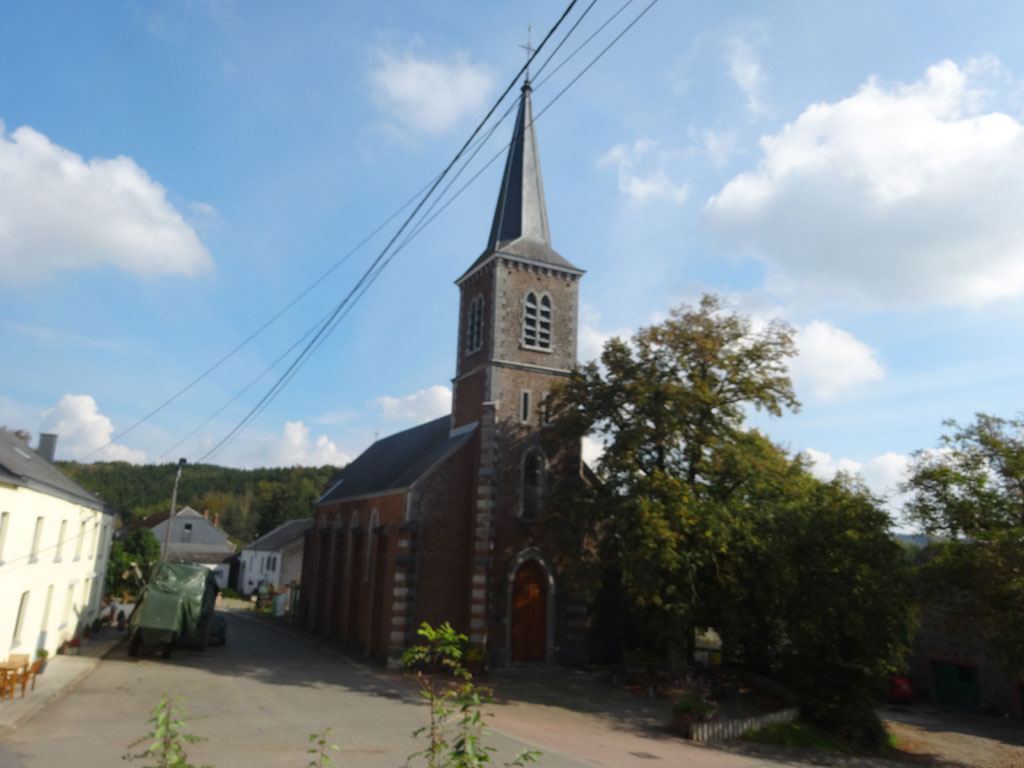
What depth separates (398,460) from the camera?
35.2 m

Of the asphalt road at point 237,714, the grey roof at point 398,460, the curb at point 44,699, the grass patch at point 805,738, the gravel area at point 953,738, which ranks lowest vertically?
the gravel area at point 953,738

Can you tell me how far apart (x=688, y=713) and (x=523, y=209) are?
20.7 meters

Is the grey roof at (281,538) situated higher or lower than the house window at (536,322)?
lower

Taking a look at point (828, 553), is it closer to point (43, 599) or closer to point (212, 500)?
point (43, 599)

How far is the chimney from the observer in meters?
31.8

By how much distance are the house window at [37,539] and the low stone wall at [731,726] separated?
1769cm

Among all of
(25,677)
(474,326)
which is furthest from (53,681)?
(474,326)

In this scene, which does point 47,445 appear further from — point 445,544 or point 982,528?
point 982,528

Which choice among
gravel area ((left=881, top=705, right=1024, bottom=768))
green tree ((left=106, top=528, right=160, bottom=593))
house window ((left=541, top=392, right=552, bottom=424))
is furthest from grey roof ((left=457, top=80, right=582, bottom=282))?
green tree ((left=106, top=528, right=160, bottom=593))

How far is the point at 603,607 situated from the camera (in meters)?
27.8

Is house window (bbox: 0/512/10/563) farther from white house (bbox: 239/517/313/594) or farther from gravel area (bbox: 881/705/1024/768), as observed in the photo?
white house (bbox: 239/517/313/594)

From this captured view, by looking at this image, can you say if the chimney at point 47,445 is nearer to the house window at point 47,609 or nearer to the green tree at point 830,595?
the house window at point 47,609

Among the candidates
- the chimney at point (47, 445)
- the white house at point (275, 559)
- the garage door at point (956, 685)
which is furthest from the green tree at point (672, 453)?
the white house at point (275, 559)

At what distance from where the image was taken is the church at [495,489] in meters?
25.4
